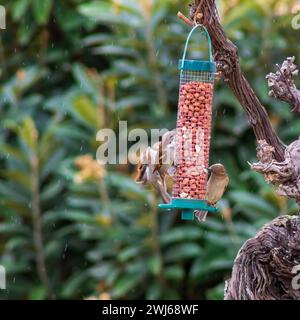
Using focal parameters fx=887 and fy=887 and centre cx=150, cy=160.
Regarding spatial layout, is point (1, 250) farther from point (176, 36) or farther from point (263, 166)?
point (263, 166)

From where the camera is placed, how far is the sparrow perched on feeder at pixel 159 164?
255 cm

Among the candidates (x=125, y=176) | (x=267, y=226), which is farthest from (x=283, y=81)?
(x=125, y=176)

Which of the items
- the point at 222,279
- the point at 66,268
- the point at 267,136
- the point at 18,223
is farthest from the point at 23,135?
the point at 267,136

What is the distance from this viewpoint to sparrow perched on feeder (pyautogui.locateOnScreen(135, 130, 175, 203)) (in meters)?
2.55

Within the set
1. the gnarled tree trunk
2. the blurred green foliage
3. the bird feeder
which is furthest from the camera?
the blurred green foliage

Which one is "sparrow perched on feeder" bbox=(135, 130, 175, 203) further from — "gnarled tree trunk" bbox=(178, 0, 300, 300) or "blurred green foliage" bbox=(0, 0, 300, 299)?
"blurred green foliage" bbox=(0, 0, 300, 299)

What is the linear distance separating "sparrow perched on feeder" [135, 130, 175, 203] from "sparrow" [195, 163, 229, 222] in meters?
0.12

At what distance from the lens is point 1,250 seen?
5.11m

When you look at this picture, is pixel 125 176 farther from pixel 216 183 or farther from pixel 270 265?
pixel 270 265

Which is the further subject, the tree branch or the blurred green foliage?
the blurred green foliage

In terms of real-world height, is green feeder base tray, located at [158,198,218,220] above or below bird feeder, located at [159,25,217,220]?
below

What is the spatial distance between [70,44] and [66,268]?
56.3 inches

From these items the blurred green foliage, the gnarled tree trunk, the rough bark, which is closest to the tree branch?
the gnarled tree trunk

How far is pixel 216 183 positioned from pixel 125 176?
6.87 feet
